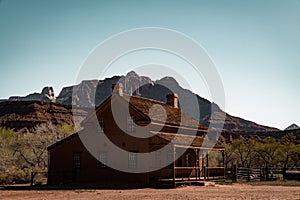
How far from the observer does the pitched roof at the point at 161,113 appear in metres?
33.0

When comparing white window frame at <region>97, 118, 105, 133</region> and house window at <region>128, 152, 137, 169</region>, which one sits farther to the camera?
white window frame at <region>97, 118, 105, 133</region>

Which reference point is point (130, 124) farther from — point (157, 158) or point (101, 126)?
point (157, 158)

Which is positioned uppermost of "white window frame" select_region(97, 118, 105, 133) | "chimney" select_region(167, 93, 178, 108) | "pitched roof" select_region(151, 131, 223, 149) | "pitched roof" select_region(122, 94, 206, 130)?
"chimney" select_region(167, 93, 178, 108)

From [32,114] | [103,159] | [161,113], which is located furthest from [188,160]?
[32,114]

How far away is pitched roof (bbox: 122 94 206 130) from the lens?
3303cm

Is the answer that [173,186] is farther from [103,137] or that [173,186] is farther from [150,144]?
[103,137]

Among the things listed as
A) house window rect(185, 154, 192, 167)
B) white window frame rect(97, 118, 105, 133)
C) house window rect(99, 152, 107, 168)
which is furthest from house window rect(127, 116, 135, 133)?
house window rect(185, 154, 192, 167)

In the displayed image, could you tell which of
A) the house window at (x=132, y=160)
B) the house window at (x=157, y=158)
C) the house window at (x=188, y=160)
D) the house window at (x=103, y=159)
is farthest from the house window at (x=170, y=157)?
the house window at (x=103, y=159)

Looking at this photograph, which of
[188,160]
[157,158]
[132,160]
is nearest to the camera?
[157,158]

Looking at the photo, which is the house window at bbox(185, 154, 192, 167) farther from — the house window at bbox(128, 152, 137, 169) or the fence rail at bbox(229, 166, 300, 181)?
the house window at bbox(128, 152, 137, 169)

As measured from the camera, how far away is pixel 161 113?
3509cm

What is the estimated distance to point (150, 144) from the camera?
30.7 m

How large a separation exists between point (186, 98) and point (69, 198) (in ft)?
318

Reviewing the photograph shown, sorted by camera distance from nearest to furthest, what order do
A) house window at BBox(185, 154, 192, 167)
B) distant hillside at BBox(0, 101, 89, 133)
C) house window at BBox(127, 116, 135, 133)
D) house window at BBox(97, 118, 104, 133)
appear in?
house window at BBox(127, 116, 135, 133)
house window at BBox(97, 118, 104, 133)
house window at BBox(185, 154, 192, 167)
distant hillside at BBox(0, 101, 89, 133)
